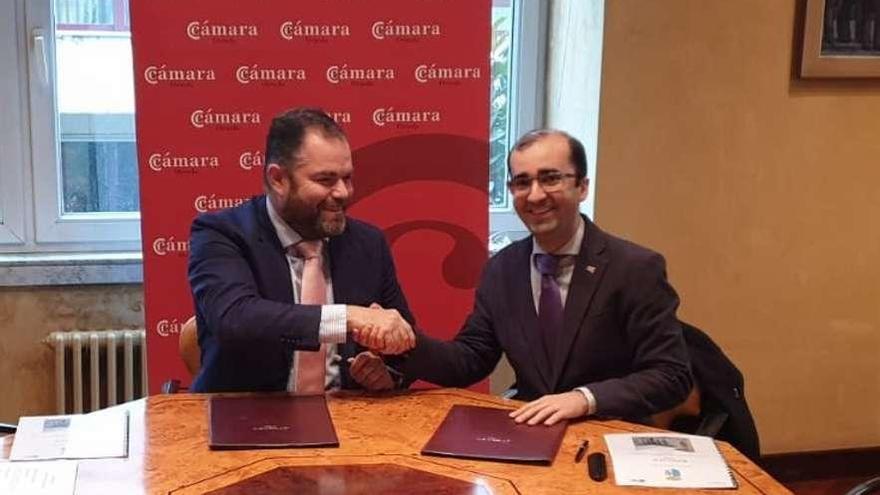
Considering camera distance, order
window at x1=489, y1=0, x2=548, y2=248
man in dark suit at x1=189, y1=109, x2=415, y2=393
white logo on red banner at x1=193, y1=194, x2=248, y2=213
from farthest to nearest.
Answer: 1. window at x1=489, y1=0, x2=548, y2=248
2. white logo on red banner at x1=193, y1=194, x2=248, y2=213
3. man in dark suit at x1=189, y1=109, x2=415, y2=393

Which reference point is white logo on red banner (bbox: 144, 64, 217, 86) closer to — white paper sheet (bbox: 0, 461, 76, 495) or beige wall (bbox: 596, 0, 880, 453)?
beige wall (bbox: 596, 0, 880, 453)

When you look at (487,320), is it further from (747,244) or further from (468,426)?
(747,244)

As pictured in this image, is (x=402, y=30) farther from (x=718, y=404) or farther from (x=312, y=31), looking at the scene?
(x=718, y=404)

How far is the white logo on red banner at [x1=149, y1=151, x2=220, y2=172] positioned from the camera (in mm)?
2939

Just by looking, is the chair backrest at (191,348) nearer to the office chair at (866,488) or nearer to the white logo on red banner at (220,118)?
the white logo on red banner at (220,118)

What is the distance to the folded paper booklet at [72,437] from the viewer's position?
1808 mm

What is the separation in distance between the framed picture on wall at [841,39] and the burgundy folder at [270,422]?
207 centimetres

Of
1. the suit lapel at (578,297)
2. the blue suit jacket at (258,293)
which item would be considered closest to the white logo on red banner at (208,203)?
the blue suit jacket at (258,293)

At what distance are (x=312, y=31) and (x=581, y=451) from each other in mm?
1610

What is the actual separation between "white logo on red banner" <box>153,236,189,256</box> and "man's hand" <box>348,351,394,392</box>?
96 cm

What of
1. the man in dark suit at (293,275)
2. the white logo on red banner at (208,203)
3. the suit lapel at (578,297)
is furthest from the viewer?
the white logo on red banner at (208,203)

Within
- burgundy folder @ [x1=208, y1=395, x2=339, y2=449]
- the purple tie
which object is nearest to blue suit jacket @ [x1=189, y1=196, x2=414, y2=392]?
burgundy folder @ [x1=208, y1=395, x2=339, y2=449]

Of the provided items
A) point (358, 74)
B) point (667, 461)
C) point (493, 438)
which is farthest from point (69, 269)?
point (667, 461)

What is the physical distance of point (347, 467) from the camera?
179 centimetres
